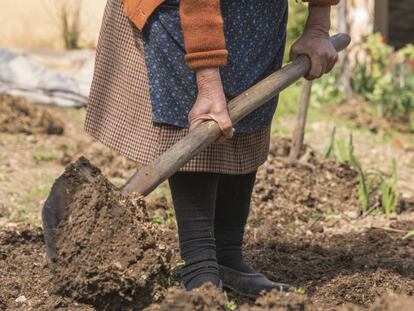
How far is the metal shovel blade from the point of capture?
10.5ft

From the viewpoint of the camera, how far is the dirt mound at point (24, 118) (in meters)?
6.39

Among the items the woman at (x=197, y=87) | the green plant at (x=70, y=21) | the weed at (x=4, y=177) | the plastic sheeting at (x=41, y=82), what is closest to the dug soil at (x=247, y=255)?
the woman at (x=197, y=87)

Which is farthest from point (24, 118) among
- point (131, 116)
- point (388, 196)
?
point (131, 116)

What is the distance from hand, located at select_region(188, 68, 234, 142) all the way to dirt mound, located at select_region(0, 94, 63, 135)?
3.49 m

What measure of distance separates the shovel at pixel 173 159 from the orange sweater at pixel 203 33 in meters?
0.19

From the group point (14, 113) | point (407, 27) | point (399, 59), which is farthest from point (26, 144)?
point (407, 27)

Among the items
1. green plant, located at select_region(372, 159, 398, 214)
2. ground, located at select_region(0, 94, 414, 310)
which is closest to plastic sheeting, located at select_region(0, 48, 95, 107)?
ground, located at select_region(0, 94, 414, 310)

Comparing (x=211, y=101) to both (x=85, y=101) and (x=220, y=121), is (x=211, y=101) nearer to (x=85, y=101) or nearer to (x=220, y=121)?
(x=220, y=121)

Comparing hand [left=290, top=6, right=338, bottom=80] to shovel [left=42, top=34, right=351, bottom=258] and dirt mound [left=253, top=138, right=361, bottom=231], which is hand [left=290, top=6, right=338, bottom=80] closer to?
shovel [left=42, top=34, right=351, bottom=258]

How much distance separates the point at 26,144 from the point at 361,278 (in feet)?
10.3

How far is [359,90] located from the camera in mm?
7551

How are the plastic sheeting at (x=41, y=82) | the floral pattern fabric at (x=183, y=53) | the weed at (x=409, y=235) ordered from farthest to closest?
the plastic sheeting at (x=41, y=82) → the weed at (x=409, y=235) → the floral pattern fabric at (x=183, y=53)

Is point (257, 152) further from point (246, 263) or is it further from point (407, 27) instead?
point (407, 27)

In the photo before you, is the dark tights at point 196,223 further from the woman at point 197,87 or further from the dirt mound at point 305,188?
the dirt mound at point 305,188
